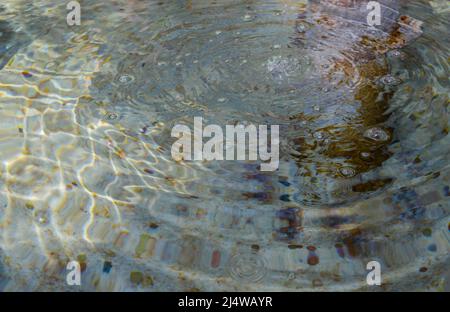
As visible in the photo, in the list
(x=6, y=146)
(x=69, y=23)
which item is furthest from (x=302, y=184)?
(x=69, y=23)

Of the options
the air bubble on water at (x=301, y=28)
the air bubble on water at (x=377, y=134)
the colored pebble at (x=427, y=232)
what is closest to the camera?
the colored pebble at (x=427, y=232)

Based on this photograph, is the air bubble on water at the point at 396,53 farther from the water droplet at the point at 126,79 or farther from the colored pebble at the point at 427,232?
the water droplet at the point at 126,79

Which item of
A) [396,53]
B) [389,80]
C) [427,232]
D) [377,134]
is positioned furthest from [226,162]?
[396,53]

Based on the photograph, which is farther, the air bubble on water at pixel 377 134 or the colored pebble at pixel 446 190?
the air bubble on water at pixel 377 134

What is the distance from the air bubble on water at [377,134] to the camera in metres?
2.71

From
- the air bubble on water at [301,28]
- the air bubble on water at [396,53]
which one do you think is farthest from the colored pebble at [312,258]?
the air bubble on water at [301,28]

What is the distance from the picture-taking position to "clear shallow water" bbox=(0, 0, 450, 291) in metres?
2.09

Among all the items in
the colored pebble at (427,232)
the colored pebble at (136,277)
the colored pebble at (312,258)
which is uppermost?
the colored pebble at (427,232)

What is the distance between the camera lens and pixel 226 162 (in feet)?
8.56

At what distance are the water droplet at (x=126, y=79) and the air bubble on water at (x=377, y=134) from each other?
4.92ft

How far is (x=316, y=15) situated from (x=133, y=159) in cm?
214

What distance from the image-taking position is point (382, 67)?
131 inches

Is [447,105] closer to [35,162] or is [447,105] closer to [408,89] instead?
[408,89]

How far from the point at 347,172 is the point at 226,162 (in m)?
0.61
